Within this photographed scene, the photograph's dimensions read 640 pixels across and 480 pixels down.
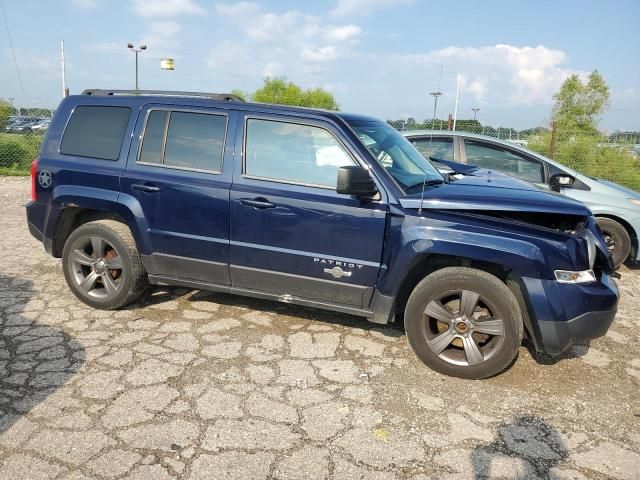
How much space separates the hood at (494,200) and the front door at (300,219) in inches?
14.4

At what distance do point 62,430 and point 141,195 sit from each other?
76.7 inches

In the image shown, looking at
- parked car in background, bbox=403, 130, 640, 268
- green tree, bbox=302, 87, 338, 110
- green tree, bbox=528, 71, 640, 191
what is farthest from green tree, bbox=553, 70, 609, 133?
green tree, bbox=302, 87, 338, 110

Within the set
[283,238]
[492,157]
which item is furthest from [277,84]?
[283,238]

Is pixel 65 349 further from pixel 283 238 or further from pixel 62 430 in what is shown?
pixel 283 238

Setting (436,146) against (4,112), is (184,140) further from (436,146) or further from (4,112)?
(4,112)

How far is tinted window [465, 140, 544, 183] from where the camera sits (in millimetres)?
6617

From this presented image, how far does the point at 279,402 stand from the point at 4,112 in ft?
52.2

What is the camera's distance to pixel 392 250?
11.7ft

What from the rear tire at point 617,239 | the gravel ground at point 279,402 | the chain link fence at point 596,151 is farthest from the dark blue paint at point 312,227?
the chain link fence at point 596,151

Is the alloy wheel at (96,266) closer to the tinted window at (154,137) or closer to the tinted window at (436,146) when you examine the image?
the tinted window at (154,137)

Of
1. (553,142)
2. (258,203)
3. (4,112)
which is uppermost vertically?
(553,142)

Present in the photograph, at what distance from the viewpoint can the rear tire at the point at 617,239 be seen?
6387 millimetres

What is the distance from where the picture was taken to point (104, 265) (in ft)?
14.4

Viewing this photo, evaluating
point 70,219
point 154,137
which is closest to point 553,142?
point 154,137
